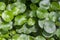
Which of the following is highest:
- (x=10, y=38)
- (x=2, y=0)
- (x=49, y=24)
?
(x=2, y=0)

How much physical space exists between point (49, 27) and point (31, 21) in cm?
14

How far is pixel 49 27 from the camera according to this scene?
53.7 inches

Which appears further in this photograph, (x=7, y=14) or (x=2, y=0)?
(x=2, y=0)

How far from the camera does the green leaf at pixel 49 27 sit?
1355 millimetres

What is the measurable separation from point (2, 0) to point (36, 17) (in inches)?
13.0

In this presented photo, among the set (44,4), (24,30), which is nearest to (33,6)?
(44,4)

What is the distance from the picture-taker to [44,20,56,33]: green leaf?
4.45 feet

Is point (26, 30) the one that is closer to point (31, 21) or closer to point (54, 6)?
point (31, 21)

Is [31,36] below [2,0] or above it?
below

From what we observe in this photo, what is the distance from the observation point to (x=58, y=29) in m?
1.41

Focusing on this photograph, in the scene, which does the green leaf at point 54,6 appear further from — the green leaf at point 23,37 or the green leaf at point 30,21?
the green leaf at point 23,37

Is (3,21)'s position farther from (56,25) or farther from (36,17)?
(56,25)

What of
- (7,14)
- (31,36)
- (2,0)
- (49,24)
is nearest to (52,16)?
(49,24)

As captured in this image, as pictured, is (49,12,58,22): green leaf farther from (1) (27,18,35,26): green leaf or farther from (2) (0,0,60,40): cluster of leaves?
(1) (27,18,35,26): green leaf
